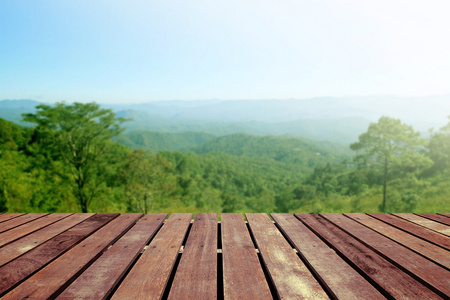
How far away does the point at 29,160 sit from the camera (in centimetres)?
1950

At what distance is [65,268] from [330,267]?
141 cm

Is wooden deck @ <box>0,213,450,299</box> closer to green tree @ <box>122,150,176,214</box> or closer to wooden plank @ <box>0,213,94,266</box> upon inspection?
wooden plank @ <box>0,213,94,266</box>

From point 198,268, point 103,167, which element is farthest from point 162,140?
point 198,268

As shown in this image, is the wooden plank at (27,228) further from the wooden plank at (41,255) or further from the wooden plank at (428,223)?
the wooden plank at (428,223)

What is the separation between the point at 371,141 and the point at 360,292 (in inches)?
697

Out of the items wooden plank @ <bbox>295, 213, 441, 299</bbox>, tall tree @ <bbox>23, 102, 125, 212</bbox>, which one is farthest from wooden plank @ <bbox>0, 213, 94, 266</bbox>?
tall tree @ <bbox>23, 102, 125, 212</bbox>

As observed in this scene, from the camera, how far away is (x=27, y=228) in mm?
2018

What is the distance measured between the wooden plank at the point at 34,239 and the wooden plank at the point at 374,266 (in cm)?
195

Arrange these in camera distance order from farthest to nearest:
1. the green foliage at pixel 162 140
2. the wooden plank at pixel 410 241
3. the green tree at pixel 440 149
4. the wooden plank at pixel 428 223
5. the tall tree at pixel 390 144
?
the green foliage at pixel 162 140 → the green tree at pixel 440 149 → the tall tree at pixel 390 144 → the wooden plank at pixel 428 223 → the wooden plank at pixel 410 241

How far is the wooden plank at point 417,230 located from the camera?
1766 mm

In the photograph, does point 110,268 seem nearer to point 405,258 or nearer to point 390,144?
point 405,258

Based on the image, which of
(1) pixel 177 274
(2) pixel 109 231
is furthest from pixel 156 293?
(2) pixel 109 231

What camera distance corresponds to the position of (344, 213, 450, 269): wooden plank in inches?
59.1

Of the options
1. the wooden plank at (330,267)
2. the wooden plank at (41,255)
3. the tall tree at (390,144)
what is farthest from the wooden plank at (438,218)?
the tall tree at (390,144)
